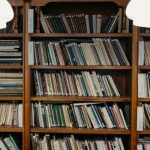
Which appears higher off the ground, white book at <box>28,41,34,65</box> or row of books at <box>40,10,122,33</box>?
row of books at <box>40,10,122,33</box>

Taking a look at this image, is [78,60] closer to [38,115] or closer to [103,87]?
[103,87]

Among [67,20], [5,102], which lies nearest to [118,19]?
[67,20]

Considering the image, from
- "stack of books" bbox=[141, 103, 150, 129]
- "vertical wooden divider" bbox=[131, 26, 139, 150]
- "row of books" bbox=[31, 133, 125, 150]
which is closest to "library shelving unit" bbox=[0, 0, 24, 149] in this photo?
"row of books" bbox=[31, 133, 125, 150]

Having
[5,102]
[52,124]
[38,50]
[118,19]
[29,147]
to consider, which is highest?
[118,19]

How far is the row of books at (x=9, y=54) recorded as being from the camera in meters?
2.22

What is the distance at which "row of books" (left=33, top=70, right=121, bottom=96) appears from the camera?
2.23 metres

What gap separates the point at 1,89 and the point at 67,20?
0.85 meters

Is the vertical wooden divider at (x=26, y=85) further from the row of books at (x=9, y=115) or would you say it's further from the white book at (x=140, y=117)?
the white book at (x=140, y=117)

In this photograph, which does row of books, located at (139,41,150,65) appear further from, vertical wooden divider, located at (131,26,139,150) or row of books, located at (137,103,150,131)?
row of books, located at (137,103,150,131)

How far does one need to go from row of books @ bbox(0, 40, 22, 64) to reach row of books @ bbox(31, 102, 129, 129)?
43 cm

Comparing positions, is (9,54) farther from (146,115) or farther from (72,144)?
(146,115)

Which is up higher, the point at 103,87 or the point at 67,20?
the point at 67,20

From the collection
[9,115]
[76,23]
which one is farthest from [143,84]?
[9,115]

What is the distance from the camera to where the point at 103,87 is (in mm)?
2244
